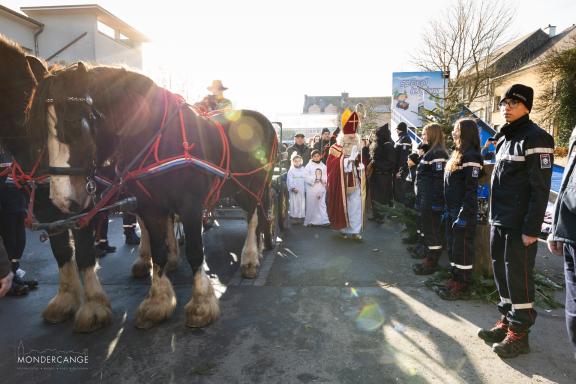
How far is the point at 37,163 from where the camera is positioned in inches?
114

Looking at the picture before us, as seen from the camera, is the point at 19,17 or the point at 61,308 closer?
the point at 61,308

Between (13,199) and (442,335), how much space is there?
4.56 m

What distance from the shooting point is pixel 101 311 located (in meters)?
3.29

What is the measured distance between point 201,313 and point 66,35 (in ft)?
66.3

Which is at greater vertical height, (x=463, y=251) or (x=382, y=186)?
(x=382, y=186)

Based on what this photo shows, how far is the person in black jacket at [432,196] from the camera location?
4504 mm

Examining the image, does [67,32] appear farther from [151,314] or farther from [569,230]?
[569,230]

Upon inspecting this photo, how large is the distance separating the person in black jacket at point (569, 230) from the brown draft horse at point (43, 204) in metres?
3.50

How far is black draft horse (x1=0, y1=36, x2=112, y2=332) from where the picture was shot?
10.2 feet

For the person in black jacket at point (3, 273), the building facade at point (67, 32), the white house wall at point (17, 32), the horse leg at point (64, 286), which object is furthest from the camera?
the building facade at point (67, 32)

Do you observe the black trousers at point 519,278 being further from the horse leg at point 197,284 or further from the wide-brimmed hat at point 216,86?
the wide-brimmed hat at point 216,86

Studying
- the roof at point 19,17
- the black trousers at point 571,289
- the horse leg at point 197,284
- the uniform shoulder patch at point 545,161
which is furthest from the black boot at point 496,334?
the roof at point 19,17

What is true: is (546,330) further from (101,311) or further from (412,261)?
(101,311)

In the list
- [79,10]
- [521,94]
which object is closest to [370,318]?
[521,94]
